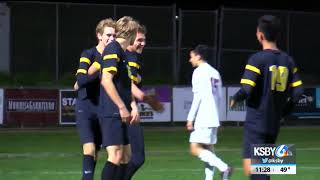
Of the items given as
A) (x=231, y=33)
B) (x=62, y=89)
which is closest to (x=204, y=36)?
(x=231, y=33)

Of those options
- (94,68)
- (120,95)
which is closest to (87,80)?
(94,68)

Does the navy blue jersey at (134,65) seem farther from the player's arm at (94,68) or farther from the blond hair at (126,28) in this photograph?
the blond hair at (126,28)

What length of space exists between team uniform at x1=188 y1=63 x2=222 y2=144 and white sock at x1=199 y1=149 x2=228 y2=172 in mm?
284

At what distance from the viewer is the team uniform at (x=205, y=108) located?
10883mm

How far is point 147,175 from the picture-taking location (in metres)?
11.9

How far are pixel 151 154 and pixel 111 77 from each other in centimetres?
858

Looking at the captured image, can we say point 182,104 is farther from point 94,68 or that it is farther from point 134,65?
point 94,68

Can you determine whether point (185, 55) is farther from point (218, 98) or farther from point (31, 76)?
point (218, 98)

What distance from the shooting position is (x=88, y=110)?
9.13 meters

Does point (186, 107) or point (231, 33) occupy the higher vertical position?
point (231, 33)

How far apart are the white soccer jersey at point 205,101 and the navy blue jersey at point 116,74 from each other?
3047 mm

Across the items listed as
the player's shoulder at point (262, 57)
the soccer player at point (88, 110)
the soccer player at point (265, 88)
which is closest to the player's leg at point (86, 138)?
the soccer player at point (88, 110)

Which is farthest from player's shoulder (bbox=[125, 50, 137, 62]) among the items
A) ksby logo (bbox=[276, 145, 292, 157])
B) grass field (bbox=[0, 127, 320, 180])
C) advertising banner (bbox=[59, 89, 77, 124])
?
advertising banner (bbox=[59, 89, 77, 124])

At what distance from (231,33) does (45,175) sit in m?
17.1
